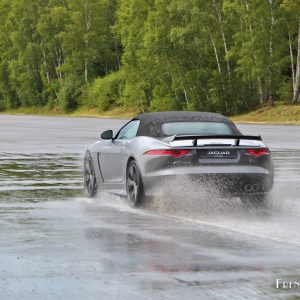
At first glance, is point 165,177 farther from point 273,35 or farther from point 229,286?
point 273,35

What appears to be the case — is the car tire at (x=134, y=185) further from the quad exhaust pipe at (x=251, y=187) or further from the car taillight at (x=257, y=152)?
the car taillight at (x=257, y=152)

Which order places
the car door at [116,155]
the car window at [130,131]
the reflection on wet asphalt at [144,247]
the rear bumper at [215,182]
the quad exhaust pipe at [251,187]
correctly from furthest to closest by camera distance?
the car window at [130,131] < the car door at [116,155] < the quad exhaust pipe at [251,187] < the rear bumper at [215,182] < the reflection on wet asphalt at [144,247]

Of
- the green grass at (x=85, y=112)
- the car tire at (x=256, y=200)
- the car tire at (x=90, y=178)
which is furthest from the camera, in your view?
the green grass at (x=85, y=112)

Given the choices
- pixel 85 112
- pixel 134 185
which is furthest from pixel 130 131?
pixel 85 112

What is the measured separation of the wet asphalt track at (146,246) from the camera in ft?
24.8

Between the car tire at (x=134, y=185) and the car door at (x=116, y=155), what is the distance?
0.89 ft

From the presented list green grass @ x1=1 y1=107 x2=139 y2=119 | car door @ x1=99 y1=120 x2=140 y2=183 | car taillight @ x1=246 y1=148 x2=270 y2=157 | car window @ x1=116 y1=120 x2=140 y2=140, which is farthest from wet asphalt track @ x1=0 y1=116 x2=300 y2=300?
green grass @ x1=1 y1=107 x2=139 y2=119

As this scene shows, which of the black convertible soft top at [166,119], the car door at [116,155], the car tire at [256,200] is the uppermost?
the black convertible soft top at [166,119]

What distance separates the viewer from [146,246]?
10016 mm

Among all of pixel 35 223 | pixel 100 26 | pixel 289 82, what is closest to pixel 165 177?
pixel 35 223

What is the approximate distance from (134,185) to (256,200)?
1.73 meters

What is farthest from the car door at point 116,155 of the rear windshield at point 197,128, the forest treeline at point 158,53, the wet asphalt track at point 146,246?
the forest treeline at point 158,53

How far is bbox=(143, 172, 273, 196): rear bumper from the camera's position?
13.4 m

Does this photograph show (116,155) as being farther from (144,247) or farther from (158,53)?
Result: (158,53)
